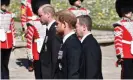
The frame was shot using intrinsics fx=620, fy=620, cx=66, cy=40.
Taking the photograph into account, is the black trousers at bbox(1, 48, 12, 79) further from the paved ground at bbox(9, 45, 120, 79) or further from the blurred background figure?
the paved ground at bbox(9, 45, 120, 79)

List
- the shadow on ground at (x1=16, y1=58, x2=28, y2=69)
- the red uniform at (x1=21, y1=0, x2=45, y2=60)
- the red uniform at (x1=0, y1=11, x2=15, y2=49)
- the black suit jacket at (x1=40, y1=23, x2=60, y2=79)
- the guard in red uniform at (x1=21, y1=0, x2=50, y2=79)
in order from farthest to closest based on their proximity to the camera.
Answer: the shadow on ground at (x1=16, y1=58, x2=28, y2=69) → the red uniform at (x1=0, y1=11, x2=15, y2=49) → the red uniform at (x1=21, y1=0, x2=45, y2=60) → the guard in red uniform at (x1=21, y1=0, x2=50, y2=79) → the black suit jacket at (x1=40, y1=23, x2=60, y2=79)

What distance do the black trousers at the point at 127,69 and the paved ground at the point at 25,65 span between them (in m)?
2.11

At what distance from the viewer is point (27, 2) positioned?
1098cm

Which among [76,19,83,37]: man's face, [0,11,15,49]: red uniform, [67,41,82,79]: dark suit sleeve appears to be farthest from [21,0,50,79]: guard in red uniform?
[67,41,82,79]: dark suit sleeve

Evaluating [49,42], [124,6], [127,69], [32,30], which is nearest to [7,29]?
[32,30]

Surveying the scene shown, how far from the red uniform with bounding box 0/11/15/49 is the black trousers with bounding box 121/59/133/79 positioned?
2.06 meters

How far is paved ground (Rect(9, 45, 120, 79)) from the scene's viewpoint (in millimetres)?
11555

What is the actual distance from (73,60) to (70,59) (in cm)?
3

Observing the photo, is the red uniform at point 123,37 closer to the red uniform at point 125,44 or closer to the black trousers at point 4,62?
the red uniform at point 125,44

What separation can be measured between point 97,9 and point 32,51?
29.2 ft

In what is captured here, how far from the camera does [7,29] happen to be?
10.3 meters

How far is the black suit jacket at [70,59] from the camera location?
6.48 meters

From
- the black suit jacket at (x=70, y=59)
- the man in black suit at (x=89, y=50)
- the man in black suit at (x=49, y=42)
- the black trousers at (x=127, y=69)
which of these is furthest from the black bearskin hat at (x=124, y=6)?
the black suit jacket at (x=70, y=59)

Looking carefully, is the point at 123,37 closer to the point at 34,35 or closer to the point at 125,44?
the point at 125,44
